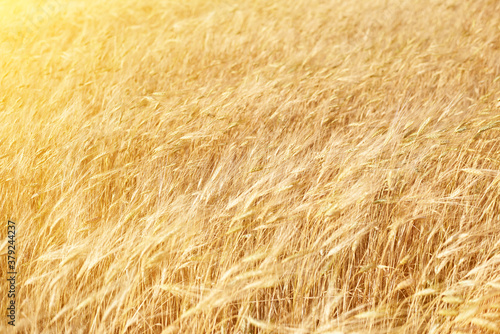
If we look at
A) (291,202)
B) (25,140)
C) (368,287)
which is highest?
(25,140)

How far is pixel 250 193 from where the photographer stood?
1.57 metres

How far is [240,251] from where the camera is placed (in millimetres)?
1429

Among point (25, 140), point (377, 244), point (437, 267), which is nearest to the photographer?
point (437, 267)

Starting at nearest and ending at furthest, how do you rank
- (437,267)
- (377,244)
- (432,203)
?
(437,267)
(377,244)
(432,203)

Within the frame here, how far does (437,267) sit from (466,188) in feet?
1.36

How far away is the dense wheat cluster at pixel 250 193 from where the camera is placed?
1220 millimetres

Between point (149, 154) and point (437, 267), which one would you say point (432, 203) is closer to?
point (437, 267)

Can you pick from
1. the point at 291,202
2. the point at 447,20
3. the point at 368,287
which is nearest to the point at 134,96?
the point at 291,202

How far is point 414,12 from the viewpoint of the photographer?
5055mm

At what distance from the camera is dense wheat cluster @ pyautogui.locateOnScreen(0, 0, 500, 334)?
1220mm

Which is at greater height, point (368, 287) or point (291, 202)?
point (291, 202)

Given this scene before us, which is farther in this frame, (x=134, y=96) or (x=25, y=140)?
(x=134, y=96)

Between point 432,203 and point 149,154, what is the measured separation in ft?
4.08

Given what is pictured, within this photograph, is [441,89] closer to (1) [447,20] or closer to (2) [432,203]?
(2) [432,203]
